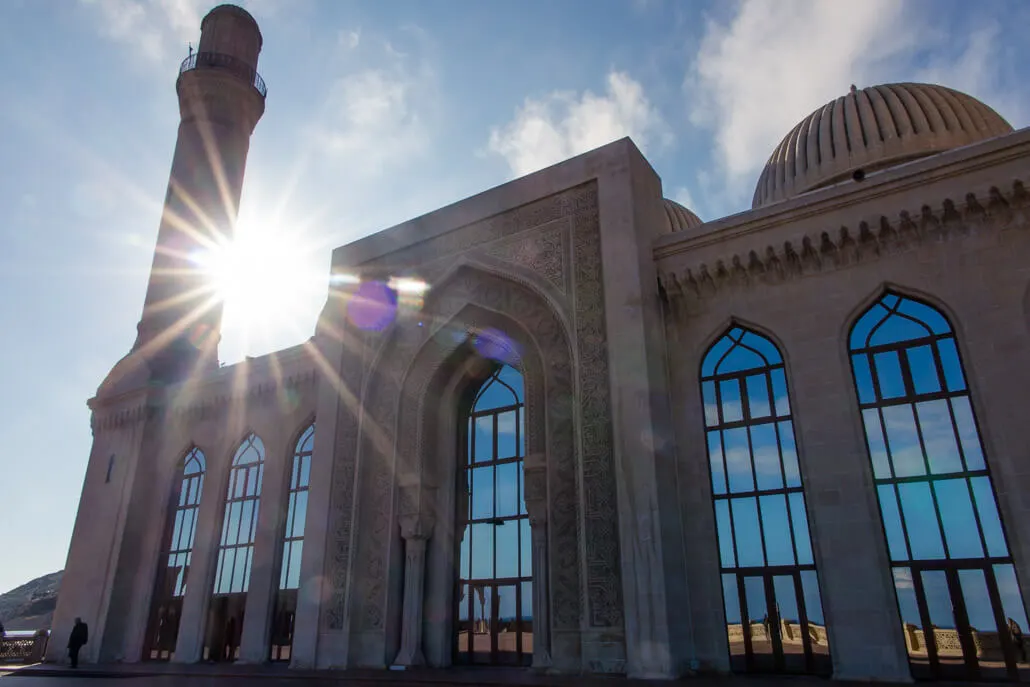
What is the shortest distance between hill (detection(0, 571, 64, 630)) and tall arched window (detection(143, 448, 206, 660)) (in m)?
7.38

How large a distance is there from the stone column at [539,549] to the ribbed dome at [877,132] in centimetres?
637

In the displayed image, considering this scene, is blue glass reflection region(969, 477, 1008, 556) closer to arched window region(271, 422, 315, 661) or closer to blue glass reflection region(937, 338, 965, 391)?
blue glass reflection region(937, 338, 965, 391)

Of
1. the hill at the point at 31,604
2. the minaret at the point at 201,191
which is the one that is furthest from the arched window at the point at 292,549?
the hill at the point at 31,604

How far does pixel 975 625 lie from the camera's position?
663cm

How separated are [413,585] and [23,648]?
30.9 feet

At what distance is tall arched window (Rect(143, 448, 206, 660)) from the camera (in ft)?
39.6

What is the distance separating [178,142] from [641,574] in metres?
14.8

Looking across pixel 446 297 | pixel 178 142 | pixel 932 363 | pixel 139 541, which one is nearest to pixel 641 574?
pixel 932 363

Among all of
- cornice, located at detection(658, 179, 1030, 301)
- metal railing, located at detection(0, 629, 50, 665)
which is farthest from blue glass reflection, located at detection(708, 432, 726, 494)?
metal railing, located at detection(0, 629, 50, 665)

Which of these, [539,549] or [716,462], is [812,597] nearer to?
[716,462]

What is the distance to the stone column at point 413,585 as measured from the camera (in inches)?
357

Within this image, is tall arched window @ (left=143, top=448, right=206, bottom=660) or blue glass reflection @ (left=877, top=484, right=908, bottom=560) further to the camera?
tall arched window @ (left=143, top=448, right=206, bottom=660)

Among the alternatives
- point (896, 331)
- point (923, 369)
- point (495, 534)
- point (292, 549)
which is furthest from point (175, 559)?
point (923, 369)

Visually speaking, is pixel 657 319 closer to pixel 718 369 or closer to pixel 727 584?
pixel 718 369
